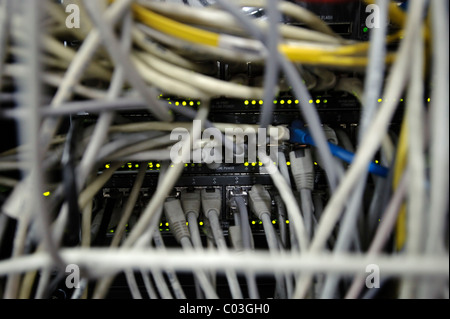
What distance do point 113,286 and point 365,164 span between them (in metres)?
0.49

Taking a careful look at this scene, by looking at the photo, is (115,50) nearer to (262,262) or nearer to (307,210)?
(262,262)

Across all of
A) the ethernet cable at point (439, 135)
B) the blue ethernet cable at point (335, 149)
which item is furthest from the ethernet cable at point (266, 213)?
the ethernet cable at point (439, 135)

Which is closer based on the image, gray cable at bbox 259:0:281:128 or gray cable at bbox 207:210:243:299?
gray cable at bbox 259:0:281:128

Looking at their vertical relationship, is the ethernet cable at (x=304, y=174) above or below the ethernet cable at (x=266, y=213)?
above

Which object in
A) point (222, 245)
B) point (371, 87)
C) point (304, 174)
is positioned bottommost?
point (222, 245)

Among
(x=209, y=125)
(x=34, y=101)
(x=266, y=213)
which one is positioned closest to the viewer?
(x=34, y=101)

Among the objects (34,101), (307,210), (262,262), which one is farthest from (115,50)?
(307,210)

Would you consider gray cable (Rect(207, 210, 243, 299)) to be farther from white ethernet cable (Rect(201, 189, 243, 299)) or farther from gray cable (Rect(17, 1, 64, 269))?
gray cable (Rect(17, 1, 64, 269))

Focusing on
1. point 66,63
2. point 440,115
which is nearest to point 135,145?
point 66,63

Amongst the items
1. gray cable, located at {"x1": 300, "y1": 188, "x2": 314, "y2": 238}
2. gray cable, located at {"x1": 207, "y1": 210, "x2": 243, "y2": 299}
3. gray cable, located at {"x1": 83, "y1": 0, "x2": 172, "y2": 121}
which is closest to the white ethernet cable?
gray cable, located at {"x1": 207, "y1": 210, "x2": 243, "y2": 299}

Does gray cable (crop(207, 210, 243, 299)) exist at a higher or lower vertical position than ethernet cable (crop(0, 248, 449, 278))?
lower

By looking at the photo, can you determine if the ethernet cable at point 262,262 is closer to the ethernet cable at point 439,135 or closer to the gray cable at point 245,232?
the ethernet cable at point 439,135

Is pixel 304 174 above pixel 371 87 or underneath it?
underneath

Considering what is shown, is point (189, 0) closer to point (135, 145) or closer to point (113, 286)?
point (135, 145)
